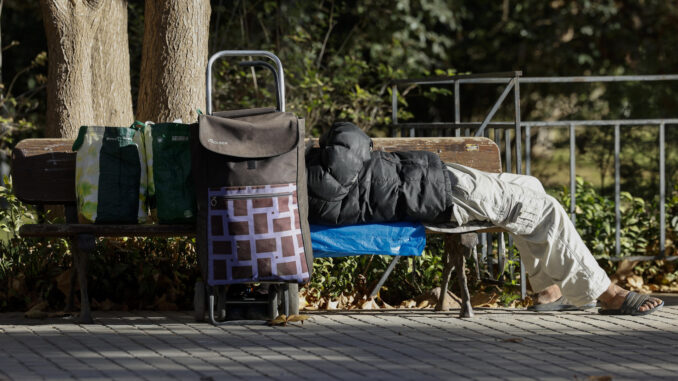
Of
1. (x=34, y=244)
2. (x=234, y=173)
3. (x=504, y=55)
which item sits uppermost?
(x=504, y=55)

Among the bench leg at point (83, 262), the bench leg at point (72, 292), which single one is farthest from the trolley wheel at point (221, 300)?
the bench leg at point (72, 292)

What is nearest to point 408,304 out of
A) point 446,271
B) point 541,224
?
point 446,271

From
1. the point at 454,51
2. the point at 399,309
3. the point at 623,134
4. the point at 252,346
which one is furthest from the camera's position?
the point at 454,51

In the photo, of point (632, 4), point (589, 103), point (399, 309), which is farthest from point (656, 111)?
point (399, 309)

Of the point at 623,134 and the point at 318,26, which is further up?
the point at 318,26

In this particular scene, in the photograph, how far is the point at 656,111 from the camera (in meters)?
10.6

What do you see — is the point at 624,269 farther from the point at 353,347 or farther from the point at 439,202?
the point at 353,347

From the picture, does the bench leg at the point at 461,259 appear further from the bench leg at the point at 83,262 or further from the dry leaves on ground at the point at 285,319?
the bench leg at the point at 83,262

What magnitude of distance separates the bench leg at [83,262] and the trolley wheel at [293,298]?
3.65 feet

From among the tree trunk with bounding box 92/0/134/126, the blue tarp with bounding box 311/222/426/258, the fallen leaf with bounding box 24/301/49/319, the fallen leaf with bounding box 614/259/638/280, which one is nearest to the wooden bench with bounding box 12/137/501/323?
the fallen leaf with bounding box 24/301/49/319

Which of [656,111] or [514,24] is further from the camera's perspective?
[514,24]

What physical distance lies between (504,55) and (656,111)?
6.63 feet

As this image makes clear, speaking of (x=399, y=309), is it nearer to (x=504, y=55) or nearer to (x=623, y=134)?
(x=623, y=134)

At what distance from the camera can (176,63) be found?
657 centimetres
